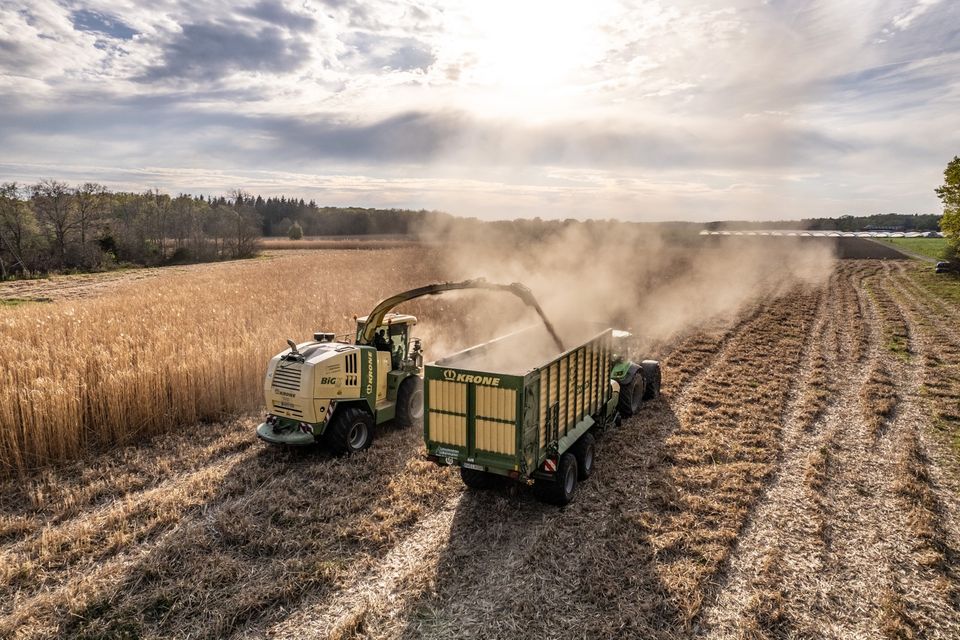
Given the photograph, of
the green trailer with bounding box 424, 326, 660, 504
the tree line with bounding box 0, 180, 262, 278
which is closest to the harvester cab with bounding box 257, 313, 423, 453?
the green trailer with bounding box 424, 326, 660, 504

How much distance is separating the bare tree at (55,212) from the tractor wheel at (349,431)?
4779 centimetres

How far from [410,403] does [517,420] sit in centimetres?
464

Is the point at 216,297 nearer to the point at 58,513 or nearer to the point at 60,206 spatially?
the point at 58,513

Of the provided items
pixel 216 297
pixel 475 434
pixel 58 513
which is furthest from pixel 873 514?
pixel 216 297

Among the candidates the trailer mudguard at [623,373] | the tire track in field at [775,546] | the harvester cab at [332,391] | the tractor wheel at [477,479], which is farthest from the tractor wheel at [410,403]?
the tire track in field at [775,546]

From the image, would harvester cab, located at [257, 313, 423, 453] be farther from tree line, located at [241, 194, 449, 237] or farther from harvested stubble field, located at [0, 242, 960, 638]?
tree line, located at [241, 194, 449, 237]

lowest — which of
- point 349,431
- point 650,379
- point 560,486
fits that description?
point 560,486

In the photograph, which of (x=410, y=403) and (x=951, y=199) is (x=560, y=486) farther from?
(x=951, y=199)

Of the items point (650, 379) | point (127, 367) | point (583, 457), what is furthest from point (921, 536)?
point (127, 367)

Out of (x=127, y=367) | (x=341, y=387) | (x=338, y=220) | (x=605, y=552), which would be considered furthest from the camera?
(x=338, y=220)

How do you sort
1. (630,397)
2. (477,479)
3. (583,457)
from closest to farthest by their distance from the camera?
1. (477,479)
2. (583,457)
3. (630,397)

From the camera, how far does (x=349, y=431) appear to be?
944 centimetres

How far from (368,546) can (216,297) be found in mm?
18032

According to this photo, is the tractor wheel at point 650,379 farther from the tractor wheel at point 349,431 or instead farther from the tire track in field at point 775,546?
the tractor wheel at point 349,431
